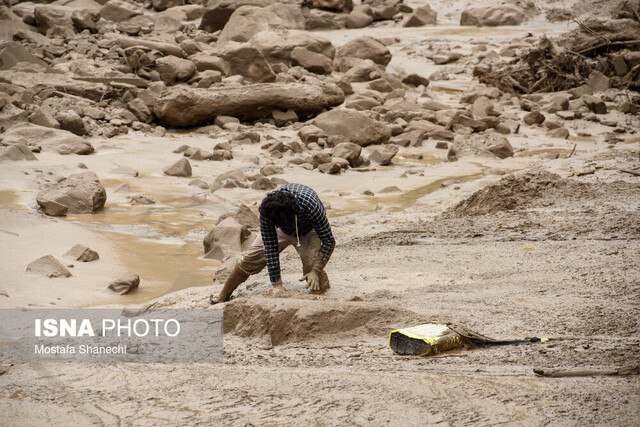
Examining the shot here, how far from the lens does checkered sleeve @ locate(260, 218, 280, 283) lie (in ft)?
12.7

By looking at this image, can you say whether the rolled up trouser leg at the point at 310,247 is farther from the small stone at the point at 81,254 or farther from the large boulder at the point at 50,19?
the large boulder at the point at 50,19

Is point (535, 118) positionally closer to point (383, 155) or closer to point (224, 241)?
point (383, 155)

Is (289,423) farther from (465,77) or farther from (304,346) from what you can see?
(465,77)

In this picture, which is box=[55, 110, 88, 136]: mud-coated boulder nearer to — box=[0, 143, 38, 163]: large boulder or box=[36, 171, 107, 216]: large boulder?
box=[0, 143, 38, 163]: large boulder

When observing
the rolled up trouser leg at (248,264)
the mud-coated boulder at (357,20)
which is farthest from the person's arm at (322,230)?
the mud-coated boulder at (357,20)

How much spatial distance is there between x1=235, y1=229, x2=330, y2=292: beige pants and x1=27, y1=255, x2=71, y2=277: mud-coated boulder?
5.53 feet

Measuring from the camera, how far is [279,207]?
12.1ft

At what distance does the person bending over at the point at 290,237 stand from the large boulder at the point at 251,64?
352 inches

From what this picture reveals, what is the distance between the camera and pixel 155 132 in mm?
10711

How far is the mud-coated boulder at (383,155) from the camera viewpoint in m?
9.64

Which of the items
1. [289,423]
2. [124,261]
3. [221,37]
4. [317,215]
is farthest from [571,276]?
[221,37]

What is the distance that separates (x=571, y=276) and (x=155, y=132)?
8139mm

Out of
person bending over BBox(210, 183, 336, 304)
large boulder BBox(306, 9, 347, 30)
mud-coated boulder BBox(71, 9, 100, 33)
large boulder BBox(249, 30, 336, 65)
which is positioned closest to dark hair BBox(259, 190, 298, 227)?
person bending over BBox(210, 183, 336, 304)

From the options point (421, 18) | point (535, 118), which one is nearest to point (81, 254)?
point (535, 118)
